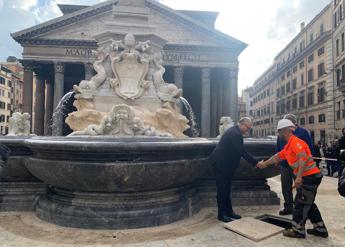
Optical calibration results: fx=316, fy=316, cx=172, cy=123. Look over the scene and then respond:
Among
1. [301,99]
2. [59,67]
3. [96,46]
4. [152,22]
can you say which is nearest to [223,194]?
[152,22]

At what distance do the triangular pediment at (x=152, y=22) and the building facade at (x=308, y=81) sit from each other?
13.4m

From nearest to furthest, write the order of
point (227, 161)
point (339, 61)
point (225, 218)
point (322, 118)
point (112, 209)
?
point (112, 209) < point (225, 218) < point (227, 161) < point (339, 61) < point (322, 118)

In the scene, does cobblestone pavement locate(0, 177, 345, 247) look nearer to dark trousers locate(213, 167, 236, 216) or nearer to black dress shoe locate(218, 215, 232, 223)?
black dress shoe locate(218, 215, 232, 223)

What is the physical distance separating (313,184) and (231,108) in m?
35.1

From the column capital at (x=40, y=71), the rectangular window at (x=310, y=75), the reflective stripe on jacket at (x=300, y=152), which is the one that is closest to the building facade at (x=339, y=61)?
the rectangular window at (x=310, y=75)

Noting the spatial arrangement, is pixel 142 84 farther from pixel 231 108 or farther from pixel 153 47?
pixel 231 108

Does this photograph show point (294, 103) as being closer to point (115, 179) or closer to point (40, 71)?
point (40, 71)

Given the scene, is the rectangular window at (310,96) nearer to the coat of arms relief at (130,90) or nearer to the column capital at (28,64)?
the column capital at (28,64)

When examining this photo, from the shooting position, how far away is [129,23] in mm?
7555

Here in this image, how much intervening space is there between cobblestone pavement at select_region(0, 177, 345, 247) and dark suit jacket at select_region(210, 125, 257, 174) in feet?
2.73

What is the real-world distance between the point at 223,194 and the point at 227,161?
512 millimetres

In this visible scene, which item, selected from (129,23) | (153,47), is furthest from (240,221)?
(129,23)

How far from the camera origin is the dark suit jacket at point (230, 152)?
4.84 meters

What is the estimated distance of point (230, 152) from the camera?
192 inches
